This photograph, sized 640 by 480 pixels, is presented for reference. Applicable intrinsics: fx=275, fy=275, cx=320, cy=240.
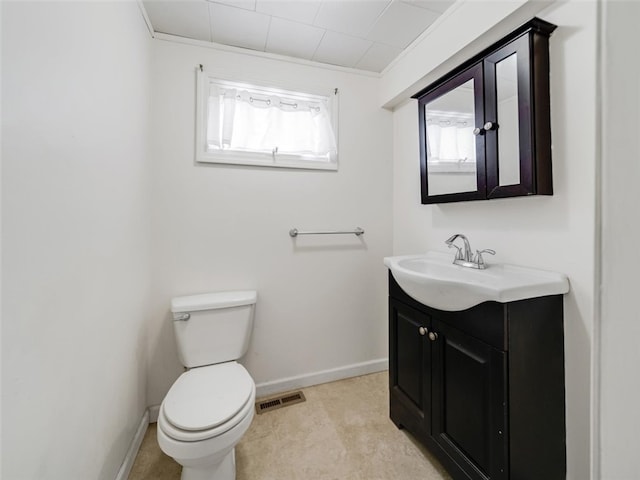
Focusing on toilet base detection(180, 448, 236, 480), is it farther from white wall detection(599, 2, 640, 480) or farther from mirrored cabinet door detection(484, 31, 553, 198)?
mirrored cabinet door detection(484, 31, 553, 198)

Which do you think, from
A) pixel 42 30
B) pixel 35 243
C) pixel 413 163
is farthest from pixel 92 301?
pixel 413 163

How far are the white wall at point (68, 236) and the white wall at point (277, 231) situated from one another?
0.96 feet

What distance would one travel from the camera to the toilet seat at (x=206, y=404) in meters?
1.00

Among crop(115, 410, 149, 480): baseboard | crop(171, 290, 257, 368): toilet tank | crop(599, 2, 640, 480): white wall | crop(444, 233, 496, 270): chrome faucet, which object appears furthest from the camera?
crop(171, 290, 257, 368): toilet tank

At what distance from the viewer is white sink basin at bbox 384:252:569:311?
91 cm

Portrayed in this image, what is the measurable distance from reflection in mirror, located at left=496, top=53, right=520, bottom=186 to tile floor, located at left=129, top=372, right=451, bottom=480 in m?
1.34

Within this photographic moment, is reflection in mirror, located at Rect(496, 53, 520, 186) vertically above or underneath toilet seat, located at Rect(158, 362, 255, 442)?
above

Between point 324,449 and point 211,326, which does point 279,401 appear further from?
point 211,326

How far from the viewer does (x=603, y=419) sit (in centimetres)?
34

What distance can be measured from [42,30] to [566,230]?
1.72 m

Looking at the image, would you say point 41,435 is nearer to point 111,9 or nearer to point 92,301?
point 92,301

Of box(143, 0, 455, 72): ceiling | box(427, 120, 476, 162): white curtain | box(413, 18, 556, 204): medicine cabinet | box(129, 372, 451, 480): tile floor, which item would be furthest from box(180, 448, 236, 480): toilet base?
box(143, 0, 455, 72): ceiling

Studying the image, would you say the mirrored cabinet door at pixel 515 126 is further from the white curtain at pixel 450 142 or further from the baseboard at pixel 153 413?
the baseboard at pixel 153 413

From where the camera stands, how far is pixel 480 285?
91 cm
